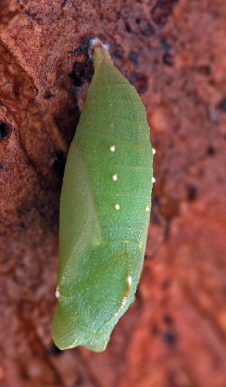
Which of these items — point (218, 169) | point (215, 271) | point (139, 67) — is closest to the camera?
point (139, 67)

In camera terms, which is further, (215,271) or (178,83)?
(215,271)

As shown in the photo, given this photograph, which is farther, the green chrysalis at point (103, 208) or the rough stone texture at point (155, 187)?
the rough stone texture at point (155, 187)

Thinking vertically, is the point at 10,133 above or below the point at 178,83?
above

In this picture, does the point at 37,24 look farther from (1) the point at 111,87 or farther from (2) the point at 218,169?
(2) the point at 218,169

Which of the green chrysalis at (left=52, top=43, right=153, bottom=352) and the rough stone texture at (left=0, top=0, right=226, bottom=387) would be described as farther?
the rough stone texture at (left=0, top=0, right=226, bottom=387)

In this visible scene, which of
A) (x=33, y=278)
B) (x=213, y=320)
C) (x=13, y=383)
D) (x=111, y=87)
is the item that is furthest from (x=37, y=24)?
(x=213, y=320)
